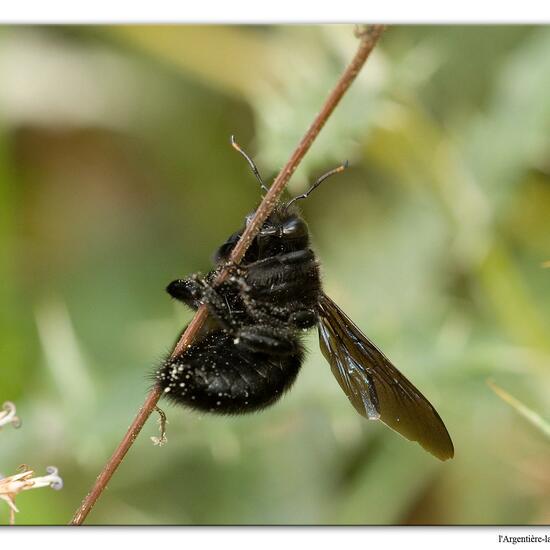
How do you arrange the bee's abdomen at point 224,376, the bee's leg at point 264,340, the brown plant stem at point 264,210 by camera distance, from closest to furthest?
the brown plant stem at point 264,210
the bee's abdomen at point 224,376
the bee's leg at point 264,340

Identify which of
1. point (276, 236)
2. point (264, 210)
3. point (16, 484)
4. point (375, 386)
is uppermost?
point (264, 210)

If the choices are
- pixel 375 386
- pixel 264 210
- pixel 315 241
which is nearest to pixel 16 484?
pixel 264 210

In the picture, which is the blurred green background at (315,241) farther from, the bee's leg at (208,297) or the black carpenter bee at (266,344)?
the bee's leg at (208,297)

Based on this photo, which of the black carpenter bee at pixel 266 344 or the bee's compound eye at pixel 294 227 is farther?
the bee's compound eye at pixel 294 227

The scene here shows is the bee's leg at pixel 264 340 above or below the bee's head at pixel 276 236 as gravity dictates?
below

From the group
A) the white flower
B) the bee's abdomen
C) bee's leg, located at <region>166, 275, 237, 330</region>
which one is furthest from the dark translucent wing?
the white flower

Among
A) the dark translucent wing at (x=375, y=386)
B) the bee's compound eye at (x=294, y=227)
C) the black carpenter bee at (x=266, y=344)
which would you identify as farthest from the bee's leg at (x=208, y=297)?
the dark translucent wing at (x=375, y=386)

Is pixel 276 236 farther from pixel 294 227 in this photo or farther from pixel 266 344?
pixel 266 344

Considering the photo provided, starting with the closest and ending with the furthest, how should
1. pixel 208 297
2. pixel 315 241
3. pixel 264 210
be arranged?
pixel 264 210
pixel 208 297
pixel 315 241
